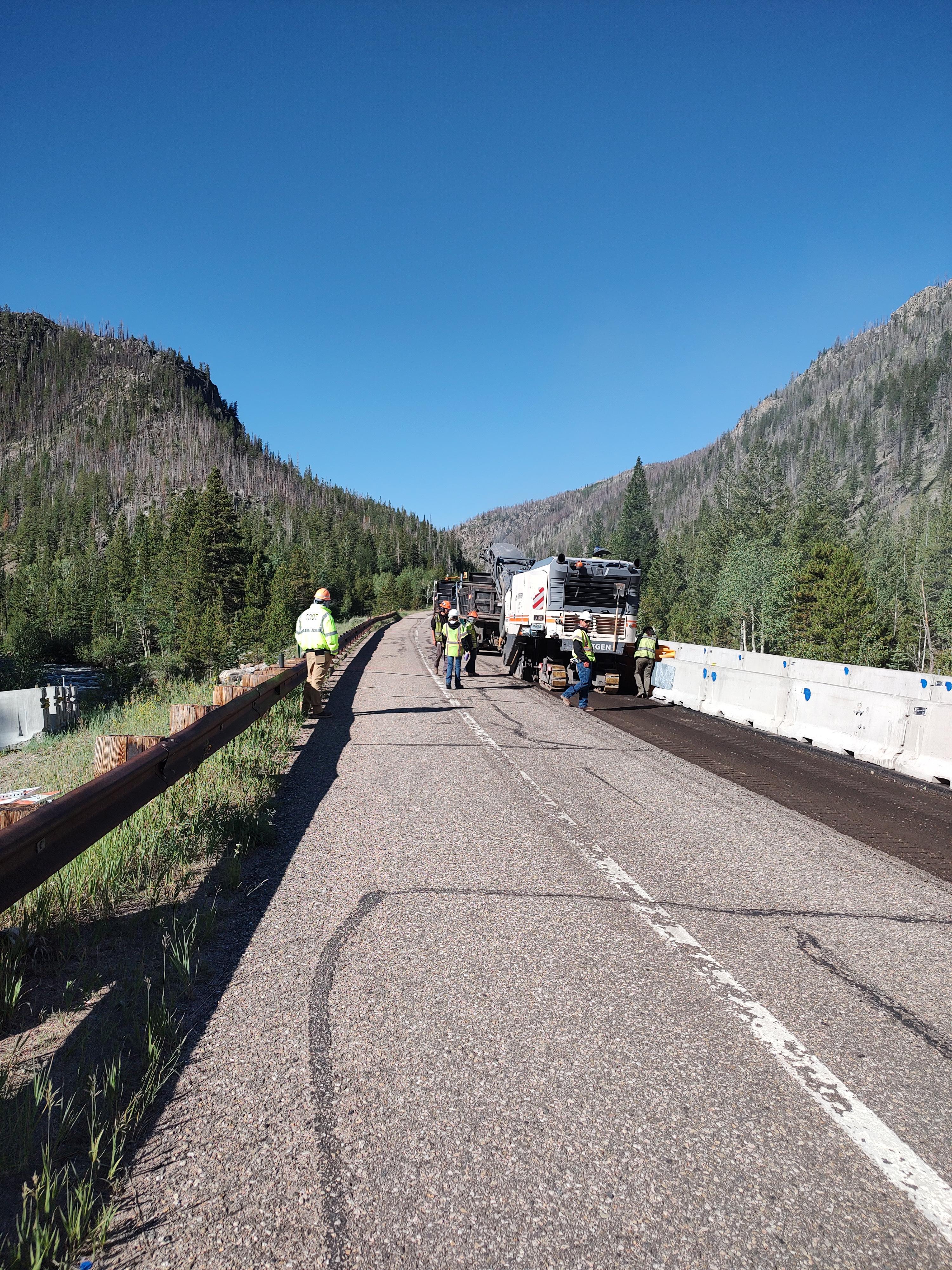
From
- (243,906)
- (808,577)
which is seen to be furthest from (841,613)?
(243,906)

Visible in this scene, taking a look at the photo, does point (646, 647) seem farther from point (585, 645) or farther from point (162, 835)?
point (162, 835)

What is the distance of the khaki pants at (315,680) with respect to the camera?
12.1 metres

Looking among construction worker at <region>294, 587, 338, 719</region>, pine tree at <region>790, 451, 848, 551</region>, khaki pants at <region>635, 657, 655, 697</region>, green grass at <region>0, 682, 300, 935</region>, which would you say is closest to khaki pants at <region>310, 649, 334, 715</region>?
construction worker at <region>294, 587, 338, 719</region>

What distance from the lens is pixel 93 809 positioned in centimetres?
380

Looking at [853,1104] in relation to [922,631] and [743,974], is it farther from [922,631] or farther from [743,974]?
[922,631]

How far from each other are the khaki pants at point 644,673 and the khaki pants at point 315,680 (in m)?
8.63

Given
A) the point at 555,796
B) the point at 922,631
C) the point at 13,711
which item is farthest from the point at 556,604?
the point at 922,631

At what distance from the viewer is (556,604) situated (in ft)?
58.9

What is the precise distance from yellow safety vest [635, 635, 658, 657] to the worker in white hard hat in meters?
4.36

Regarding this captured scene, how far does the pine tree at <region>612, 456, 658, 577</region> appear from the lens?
126188 mm

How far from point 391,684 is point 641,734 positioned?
25.4 feet

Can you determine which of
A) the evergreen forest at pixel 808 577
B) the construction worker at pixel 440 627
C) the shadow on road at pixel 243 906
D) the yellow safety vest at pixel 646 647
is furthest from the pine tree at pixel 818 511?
the shadow on road at pixel 243 906

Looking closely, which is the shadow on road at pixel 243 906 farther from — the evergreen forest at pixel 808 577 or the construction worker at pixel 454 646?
the evergreen forest at pixel 808 577

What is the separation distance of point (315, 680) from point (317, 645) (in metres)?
0.71
